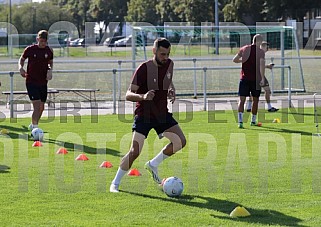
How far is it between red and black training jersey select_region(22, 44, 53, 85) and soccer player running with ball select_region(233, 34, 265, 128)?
4306 millimetres

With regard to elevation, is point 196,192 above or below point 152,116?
below

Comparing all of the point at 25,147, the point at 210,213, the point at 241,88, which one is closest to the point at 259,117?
the point at 241,88

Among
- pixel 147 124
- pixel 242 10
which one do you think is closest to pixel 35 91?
pixel 147 124

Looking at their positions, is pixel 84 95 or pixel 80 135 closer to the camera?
pixel 80 135

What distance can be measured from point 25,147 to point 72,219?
578 centimetres

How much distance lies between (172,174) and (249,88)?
6.37 meters

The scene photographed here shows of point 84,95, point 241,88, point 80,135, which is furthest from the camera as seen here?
point 84,95

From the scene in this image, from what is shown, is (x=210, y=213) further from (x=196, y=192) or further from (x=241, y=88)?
(x=241, y=88)

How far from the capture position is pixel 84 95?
25.3 m

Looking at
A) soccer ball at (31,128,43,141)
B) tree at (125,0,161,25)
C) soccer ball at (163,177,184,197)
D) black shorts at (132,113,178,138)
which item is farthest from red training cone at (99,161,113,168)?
tree at (125,0,161,25)

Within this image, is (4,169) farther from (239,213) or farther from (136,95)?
(239,213)

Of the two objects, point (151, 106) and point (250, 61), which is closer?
point (151, 106)

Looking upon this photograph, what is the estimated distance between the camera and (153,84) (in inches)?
382

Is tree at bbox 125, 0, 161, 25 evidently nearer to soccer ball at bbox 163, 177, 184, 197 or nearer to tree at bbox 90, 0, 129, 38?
tree at bbox 90, 0, 129, 38
